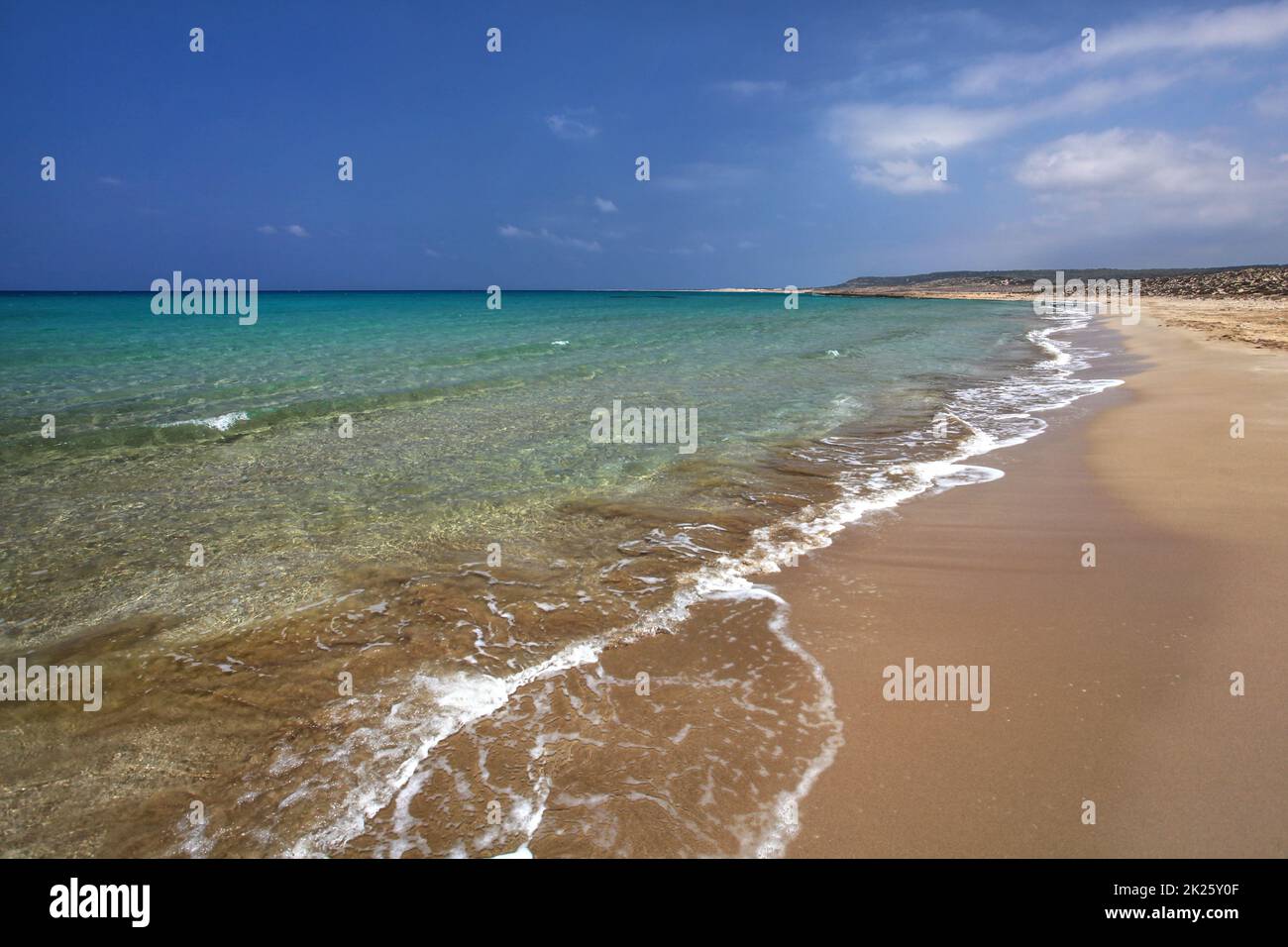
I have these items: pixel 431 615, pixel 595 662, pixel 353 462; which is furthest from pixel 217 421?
pixel 595 662

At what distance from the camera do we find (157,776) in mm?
3730

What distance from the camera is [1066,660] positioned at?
4.60 meters

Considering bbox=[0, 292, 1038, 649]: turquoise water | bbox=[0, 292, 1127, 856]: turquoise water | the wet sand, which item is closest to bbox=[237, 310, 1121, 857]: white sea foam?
bbox=[0, 292, 1127, 856]: turquoise water

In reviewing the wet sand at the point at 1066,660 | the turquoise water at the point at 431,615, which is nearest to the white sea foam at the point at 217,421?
the turquoise water at the point at 431,615

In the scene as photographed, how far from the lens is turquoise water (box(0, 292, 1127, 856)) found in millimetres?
3477

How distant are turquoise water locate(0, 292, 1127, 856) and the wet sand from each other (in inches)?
18.6

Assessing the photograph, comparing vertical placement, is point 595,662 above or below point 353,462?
below

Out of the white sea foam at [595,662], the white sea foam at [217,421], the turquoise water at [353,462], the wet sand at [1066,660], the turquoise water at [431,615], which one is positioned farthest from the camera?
the white sea foam at [217,421]

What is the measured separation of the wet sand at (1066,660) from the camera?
321 cm

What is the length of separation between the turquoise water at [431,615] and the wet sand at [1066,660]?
0.47 m

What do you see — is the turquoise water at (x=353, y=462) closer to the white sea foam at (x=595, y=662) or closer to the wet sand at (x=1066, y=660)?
the white sea foam at (x=595, y=662)

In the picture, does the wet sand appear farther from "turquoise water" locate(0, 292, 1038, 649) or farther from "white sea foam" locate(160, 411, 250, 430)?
"white sea foam" locate(160, 411, 250, 430)

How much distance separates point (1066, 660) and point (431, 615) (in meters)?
5.30

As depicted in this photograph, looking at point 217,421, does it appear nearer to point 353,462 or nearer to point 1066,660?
point 353,462
